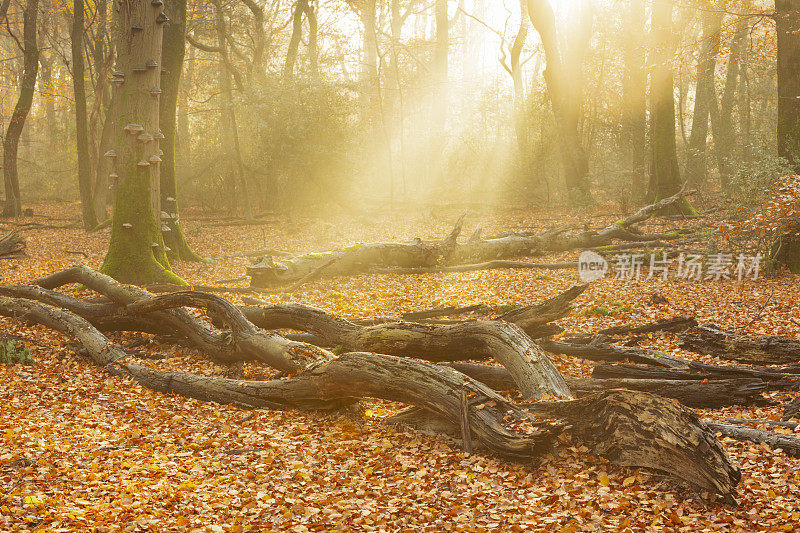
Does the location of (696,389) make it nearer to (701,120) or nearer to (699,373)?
(699,373)

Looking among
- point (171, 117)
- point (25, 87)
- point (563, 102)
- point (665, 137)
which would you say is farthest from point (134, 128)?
point (563, 102)

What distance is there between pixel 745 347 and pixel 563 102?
55.5ft

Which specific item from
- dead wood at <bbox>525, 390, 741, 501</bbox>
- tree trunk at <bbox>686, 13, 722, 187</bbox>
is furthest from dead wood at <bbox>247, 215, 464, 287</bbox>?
tree trunk at <bbox>686, 13, 722, 187</bbox>

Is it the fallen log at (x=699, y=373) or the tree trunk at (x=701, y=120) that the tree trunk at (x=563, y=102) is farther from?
the fallen log at (x=699, y=373)

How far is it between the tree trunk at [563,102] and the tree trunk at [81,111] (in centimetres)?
1452

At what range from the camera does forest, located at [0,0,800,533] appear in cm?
441

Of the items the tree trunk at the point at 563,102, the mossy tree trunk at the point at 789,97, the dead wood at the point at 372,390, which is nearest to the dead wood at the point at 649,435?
the dead wood at the point at 372,390

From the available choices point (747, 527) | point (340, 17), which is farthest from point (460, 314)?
point (340, 17)

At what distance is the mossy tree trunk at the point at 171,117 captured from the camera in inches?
553

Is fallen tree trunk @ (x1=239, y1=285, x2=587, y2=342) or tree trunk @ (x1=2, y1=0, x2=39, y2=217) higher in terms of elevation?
tree trunk @ (x1=2, y1=0, x2=39, y2=217)

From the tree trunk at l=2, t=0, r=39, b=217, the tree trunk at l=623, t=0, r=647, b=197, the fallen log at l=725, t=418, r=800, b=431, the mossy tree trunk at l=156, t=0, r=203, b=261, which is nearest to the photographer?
the fallen log at l=725, t=418, r=800, b=431

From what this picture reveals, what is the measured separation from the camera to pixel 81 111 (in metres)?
17.8

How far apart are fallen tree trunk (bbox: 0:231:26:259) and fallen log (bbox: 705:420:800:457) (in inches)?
574

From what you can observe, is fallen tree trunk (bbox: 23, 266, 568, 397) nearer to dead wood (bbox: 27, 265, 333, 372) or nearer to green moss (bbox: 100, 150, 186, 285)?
dead wood (bbox: 27, 265, 333, 372)
